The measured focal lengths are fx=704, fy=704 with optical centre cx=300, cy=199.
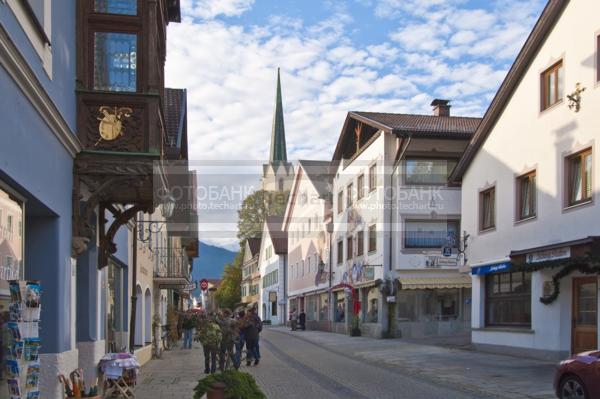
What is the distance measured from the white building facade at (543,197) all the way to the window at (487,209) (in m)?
0.04

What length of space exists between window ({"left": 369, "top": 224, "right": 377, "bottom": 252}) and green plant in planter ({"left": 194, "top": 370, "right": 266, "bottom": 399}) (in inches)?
994

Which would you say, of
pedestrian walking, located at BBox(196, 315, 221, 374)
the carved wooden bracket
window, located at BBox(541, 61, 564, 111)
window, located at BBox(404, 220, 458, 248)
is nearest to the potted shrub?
window, located at BBox(404, 220, 458, 248)

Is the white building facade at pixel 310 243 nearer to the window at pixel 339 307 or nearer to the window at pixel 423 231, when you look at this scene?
the window at pixel 339 307

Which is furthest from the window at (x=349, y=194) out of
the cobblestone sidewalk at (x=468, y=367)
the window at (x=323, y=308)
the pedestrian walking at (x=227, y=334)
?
the pedestrian walking at (x=227, y=334)

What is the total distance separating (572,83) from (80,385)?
14.1m

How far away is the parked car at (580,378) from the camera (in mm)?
10094

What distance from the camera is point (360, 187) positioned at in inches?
1465

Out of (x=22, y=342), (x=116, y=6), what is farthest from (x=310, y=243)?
(x=22, y=342)

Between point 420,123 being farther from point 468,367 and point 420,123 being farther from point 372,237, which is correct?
point 468,367

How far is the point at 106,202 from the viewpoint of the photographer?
40.1 ft

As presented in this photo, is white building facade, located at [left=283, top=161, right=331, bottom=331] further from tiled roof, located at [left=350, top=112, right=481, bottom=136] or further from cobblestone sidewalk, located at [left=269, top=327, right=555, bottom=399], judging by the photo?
cobblestone sidewalk, located at [left=269, top=327, right=555, bottom=399]

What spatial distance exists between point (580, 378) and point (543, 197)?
373 inches

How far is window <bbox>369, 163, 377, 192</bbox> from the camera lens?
33844 mm

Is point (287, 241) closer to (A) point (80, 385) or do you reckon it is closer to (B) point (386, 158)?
(B) point (386, 158)
